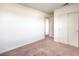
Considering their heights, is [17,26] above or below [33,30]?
above

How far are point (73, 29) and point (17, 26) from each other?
241cm

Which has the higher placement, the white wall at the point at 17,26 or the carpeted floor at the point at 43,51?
the white wall at the point at 17,26

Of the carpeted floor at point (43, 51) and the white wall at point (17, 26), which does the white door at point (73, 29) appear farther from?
the white wall at point (17, 26)

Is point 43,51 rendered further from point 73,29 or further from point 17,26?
point 73,29

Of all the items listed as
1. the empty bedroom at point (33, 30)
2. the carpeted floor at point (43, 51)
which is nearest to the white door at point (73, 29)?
the empty bedroom at point (33, 30)

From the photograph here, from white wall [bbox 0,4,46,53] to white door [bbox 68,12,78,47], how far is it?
5.39ft

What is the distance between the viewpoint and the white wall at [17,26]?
232cm

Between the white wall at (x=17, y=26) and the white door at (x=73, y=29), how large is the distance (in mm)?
1641

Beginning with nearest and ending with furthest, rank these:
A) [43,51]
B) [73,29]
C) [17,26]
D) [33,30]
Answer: [43,51]
[17,26]
[73,29]
[33,30]

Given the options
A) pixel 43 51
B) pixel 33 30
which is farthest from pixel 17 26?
pixel 43 51

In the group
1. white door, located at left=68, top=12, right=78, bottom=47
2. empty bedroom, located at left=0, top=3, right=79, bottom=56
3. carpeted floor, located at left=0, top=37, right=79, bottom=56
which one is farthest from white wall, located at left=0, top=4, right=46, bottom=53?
white door, located at left=68, top=12, right=78, bottom=47

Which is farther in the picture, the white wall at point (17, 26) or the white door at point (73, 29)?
the white door at point (73, 29)

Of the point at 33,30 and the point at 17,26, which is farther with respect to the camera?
the point at 33,30

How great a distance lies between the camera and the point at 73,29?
3.09 m
